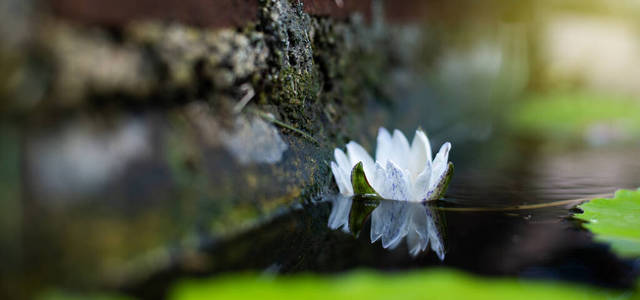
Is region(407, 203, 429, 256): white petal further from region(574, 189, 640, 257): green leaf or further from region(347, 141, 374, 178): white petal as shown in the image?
region(574, 189, 640, 257): green leaf

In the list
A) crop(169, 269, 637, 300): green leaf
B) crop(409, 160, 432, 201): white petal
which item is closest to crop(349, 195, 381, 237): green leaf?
crop(409, 160, 432, 201): white petal

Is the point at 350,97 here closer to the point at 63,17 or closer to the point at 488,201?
the point at 488,201

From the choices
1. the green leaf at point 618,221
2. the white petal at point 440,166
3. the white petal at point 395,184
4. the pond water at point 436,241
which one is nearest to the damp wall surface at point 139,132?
the pond water at point 436,241

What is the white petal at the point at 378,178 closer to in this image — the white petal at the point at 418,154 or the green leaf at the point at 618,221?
the white petal at the point at 418,154

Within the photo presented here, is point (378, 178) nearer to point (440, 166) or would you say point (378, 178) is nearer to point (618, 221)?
point (440, 166)

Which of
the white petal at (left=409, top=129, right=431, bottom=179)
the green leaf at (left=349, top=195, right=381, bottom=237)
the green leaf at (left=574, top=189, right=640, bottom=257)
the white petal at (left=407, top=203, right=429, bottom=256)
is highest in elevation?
the white petal at (left=409, top=129, right=431, bottom=179)

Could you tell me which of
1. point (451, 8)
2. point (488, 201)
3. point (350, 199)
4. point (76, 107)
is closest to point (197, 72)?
point (76, 107)
